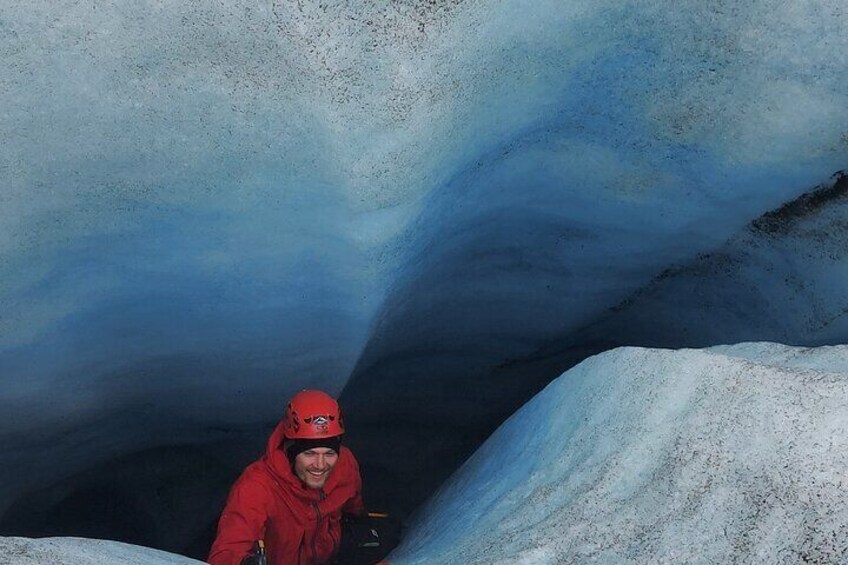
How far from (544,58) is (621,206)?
67 cm

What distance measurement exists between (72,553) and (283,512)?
1201mm

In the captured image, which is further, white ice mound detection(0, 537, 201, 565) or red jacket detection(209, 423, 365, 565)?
red jacket detection(209, 423, 365, 565)

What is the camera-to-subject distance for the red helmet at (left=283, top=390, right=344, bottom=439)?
2.80 metres

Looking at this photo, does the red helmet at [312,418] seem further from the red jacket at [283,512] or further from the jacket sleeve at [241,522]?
the jacket sleeve at [241,522]

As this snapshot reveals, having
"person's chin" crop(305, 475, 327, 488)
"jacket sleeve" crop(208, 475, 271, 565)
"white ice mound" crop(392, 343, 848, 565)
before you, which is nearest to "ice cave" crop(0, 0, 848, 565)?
"white ice mound" crop(392, 343, 848, 565)

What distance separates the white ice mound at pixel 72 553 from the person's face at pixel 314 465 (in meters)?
0.87

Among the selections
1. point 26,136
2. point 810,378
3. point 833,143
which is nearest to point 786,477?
point 810,378

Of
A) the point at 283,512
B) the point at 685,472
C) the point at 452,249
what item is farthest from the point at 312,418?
the point at 685,472

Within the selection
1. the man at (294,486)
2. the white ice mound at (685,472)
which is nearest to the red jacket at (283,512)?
the man at (294,486)

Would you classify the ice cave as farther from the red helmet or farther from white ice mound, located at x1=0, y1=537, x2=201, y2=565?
the red helmet

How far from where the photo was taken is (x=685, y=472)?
1.79 meters

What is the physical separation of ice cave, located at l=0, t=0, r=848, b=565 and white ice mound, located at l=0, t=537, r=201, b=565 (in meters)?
0.01

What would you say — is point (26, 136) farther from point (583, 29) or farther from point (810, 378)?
point (810, 378)

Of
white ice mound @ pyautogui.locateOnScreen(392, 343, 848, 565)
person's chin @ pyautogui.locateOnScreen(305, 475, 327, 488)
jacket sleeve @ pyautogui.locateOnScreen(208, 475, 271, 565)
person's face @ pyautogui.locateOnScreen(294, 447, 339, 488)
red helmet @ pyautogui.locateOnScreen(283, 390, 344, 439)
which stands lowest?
white ice mound @ pyautogui.locateOnScreen(392, 343, 848, 565)
